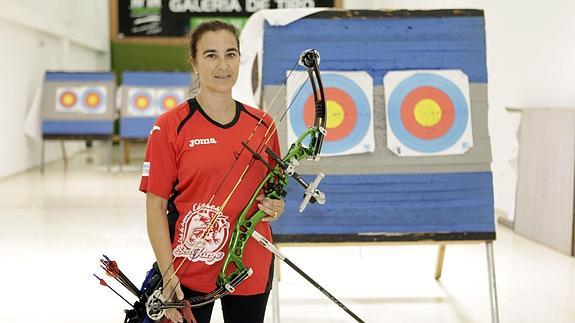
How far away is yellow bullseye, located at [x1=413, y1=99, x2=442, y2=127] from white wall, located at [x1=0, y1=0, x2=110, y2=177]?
461 cm

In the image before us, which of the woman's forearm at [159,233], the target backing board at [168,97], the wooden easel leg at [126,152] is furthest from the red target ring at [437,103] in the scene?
the wooden easel leg at [126,152]

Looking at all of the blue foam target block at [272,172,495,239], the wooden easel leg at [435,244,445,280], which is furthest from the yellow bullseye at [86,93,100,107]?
the blue foam target block at [272,172,495,239]

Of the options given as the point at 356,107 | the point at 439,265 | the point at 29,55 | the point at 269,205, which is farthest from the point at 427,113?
the point at 29,55

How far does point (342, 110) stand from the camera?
249 cm

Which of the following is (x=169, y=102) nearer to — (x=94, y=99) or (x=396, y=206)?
(x=94, y=99)

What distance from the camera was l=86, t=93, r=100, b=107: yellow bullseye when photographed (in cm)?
789

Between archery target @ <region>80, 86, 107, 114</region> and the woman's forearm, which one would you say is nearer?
the woman's forearm

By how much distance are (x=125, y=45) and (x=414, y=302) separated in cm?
904

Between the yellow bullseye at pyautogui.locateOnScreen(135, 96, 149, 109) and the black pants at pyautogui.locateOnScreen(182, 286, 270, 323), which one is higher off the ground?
the yellow bullseye at pyautogui.locateOnScreen(135, 96, 149, 109)

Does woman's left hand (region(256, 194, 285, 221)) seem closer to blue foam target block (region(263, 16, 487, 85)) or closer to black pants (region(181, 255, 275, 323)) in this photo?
black pants (region(181, 255, 275, 323))

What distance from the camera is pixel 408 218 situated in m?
2.38

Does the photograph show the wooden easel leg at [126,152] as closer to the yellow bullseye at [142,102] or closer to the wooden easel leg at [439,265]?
the yellow bullseye at [142,102]

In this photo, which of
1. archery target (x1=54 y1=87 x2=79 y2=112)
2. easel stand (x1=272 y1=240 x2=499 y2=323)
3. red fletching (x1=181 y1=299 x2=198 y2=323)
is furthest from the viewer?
archery target (x1=54 y1=87 x2=79 y2=112)

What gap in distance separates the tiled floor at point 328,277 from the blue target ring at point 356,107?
309 mm
